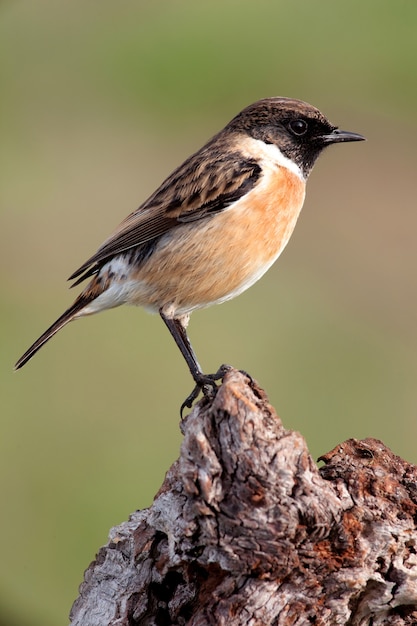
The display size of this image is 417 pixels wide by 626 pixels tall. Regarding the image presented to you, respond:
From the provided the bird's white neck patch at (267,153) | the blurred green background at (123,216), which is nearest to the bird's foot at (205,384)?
the bird's white neck patch at (267,153)

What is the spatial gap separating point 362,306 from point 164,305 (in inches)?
271

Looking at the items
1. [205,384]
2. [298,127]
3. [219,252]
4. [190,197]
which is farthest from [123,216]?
[205,384]

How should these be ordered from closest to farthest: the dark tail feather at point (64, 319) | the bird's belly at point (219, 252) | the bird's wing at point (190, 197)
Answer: the bird's belly at point (219, 252)
the bird's wing at point (190, 197)
the dark tail feather at point (64, 319)

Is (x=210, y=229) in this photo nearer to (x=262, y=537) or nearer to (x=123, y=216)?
(x=262, y=537)

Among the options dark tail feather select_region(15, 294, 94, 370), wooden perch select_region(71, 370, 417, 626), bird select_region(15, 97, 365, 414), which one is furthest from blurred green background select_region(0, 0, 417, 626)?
wooden perch select_region(71, 370, 417, 626)

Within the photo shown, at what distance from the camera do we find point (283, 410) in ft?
33.7

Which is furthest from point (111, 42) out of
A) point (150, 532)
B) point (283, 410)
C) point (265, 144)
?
point (150, 532)

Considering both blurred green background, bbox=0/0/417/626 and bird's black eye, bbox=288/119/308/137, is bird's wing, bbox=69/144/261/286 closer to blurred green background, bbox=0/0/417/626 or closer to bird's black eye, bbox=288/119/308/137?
bird's black eye, bbox=288/119/308/137

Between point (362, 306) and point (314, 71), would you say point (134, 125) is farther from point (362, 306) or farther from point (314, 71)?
point (362, 306)

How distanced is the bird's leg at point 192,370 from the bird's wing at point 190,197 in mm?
498

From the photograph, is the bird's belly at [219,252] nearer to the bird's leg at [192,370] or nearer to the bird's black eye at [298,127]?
the bird's leg at [192,370]

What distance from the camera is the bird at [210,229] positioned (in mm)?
6184

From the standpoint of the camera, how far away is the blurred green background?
979 cm

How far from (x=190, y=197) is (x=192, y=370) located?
1053 mm
